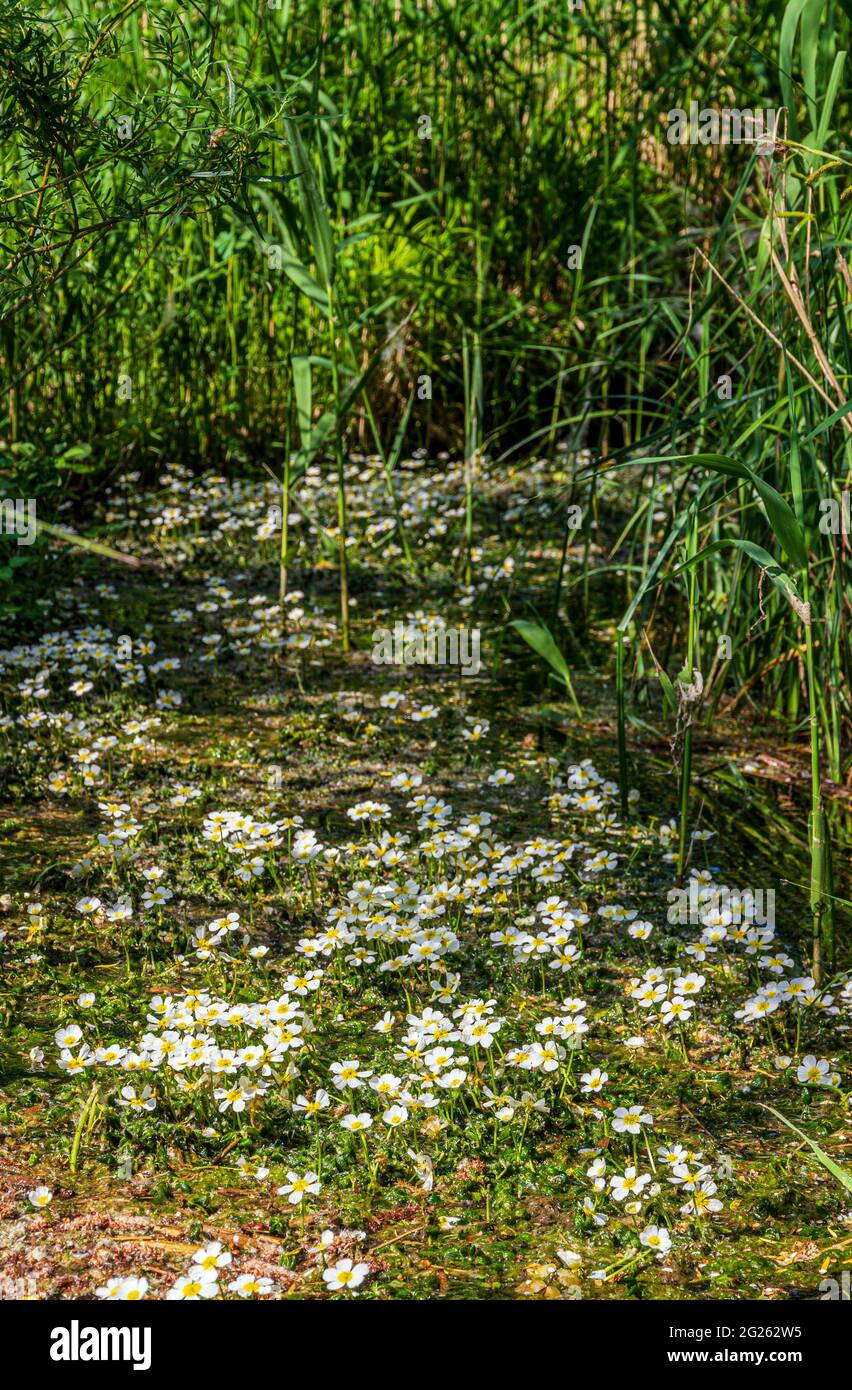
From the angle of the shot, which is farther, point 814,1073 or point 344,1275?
point 814,1073

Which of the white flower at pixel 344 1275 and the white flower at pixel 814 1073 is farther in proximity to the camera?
the white flower at pixel 814 1073

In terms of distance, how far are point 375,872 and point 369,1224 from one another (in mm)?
1060

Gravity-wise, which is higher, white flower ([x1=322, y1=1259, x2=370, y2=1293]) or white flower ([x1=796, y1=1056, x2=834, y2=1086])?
white flower ([x1=796, y1=1056, x2=834, y2=1086])

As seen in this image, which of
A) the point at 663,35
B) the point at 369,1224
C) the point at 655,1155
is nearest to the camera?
the point at 369,1224

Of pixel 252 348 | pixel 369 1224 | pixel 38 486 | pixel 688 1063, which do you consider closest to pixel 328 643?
pixel 38 486

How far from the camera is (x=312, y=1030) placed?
2.51 metres

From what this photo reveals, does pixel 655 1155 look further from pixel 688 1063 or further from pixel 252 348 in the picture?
pixel 252 348

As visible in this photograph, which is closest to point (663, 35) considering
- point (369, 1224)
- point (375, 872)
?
point (375, 872)

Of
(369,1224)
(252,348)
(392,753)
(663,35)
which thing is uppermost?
(663,35)

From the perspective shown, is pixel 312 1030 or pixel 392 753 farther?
pixel 392 753

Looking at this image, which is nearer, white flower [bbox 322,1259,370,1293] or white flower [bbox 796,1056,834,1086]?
white flower [bbox 322,1259,370,1293]

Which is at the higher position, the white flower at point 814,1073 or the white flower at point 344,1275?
the white flower at point 814,1073

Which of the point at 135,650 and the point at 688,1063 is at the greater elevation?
the point at 135,650
